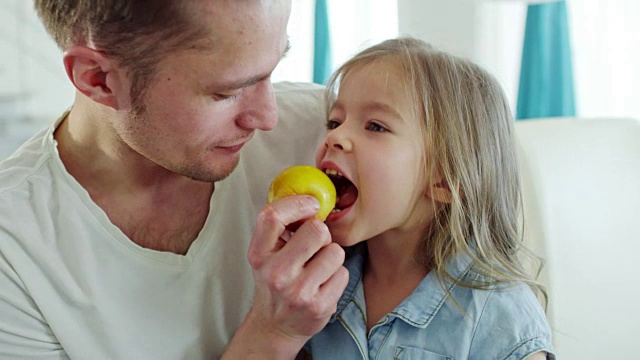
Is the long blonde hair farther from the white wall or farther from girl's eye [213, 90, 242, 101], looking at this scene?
the white wall

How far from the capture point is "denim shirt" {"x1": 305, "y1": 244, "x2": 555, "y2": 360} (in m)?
1.18

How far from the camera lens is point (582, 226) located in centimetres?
152

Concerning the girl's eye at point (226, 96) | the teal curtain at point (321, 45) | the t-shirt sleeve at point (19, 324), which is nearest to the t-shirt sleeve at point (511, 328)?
the girl's eye at point (226, 96)

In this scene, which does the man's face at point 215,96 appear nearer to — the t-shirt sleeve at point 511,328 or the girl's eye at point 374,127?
the girl's eye at point 374,127

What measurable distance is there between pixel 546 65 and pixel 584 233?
122 centimetres

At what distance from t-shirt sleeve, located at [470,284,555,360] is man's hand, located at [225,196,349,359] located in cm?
23

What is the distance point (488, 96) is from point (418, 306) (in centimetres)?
36

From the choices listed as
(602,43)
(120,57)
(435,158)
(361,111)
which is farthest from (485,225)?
(602,43)

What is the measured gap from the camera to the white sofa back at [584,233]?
1.49 metres

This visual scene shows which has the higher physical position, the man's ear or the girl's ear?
the man's ear

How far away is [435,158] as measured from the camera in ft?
4.12

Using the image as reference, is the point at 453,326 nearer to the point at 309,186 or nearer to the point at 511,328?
the point at 511,328

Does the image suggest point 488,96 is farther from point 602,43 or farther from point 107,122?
point 602,43

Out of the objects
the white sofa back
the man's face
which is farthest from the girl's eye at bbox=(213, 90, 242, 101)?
the white sofa back
